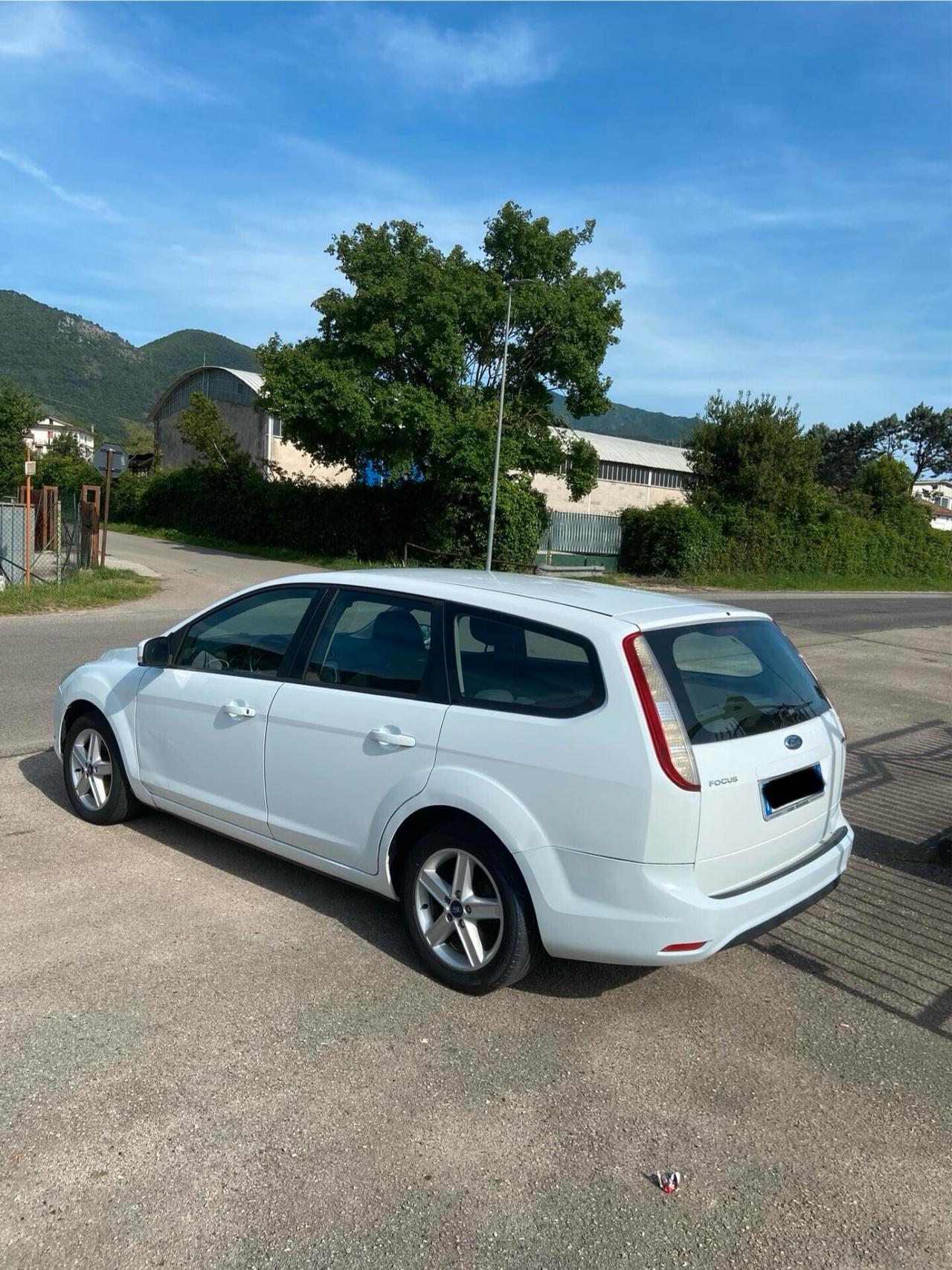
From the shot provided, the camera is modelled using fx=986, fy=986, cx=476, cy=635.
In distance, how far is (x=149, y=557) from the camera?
29828mm

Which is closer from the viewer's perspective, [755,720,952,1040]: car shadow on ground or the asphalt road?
the asphalt road

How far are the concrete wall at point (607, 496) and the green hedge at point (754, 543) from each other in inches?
427

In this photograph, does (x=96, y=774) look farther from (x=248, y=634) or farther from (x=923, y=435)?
(x=923, y=435)

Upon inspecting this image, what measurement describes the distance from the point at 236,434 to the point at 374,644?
180 ft

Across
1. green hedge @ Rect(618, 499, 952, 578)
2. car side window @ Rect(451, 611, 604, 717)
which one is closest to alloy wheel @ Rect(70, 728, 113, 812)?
car side window @ Rect(451, 611, 604, 717)

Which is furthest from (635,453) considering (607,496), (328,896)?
(328,896)

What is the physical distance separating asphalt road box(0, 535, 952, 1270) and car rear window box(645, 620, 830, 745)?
44.8 inches

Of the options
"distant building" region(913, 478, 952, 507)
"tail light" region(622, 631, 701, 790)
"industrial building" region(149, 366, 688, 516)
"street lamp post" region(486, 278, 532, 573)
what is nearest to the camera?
"tail light" region(622, 631, 701, 790)

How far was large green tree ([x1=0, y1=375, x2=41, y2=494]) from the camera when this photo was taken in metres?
46.8

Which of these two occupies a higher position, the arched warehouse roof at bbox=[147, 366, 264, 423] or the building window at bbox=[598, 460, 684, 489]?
the arched warehouse roof at bbox=[147, 366, 264, 423]

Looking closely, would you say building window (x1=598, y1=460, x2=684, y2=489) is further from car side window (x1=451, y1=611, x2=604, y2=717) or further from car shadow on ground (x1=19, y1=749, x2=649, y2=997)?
car side window (x1=451, y1=611, x2=604, y2=717)

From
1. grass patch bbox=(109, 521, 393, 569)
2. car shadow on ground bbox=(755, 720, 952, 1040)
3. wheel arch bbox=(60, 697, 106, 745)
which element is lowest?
car shadow on ground bbox=(755, 720, 952, 1040)

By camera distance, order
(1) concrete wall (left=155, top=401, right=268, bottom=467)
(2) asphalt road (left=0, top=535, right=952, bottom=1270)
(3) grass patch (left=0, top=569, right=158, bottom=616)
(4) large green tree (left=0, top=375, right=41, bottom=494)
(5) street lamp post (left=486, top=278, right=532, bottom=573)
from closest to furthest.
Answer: (2) asphalt road (left=0, top=535, right=952, bottom=1270) < (3) grass patch (left=0, top=569, right=158, bottom=616) < (5) street lamp post (left=486, top=278, right=532, bottom=573) < (4) large green tree (left=0, top=375, right=41, bottom=494) < (1) concrete wall (left=155, top=401, right=268, bottom=467)

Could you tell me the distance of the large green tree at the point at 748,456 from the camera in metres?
34.6
